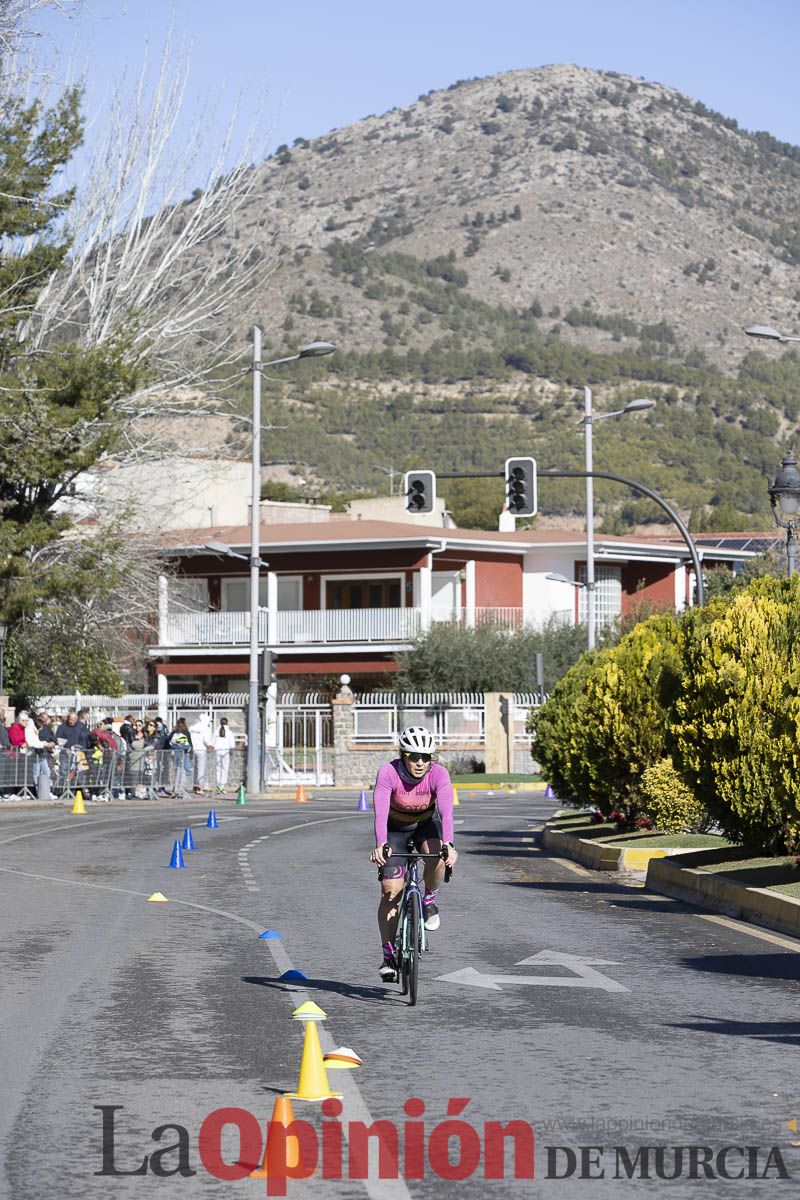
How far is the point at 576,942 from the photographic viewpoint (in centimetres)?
1465

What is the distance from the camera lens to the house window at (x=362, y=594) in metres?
67.6

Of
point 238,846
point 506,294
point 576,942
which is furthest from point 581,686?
point 506,294

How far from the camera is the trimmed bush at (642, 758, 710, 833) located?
23266 millimetres

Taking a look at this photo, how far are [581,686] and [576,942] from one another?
499 inches

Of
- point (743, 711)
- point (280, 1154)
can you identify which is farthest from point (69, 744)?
point (280, 1154)

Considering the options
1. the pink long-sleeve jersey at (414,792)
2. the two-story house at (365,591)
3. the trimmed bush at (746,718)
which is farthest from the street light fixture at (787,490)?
the two-story house at (365,591)

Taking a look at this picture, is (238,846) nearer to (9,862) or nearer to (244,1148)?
(9,862)

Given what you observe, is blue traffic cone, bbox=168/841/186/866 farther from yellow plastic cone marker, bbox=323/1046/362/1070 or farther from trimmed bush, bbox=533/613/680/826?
yellow plastic cone marker, bbox=323/1046/362/1070

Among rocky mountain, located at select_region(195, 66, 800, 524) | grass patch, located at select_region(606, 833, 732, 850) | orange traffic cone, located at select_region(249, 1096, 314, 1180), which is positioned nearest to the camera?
orange traffic cone, located at select_region(249, 1096, 314, 1180)

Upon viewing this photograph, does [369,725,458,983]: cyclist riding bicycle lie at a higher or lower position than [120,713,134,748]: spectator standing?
lower

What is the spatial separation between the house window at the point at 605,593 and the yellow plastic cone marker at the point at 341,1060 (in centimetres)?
6076

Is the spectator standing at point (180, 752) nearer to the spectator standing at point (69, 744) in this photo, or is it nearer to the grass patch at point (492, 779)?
the spectator standing at point (69, 744)

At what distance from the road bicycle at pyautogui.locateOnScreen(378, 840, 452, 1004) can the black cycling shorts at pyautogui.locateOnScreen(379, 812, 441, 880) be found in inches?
2.4

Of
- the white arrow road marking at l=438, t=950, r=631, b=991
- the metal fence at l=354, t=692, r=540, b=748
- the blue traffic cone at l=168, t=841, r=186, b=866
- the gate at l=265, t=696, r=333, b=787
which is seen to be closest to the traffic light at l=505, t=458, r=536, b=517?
the blue traffic cone at l=168, t=841, r=186, b=866
